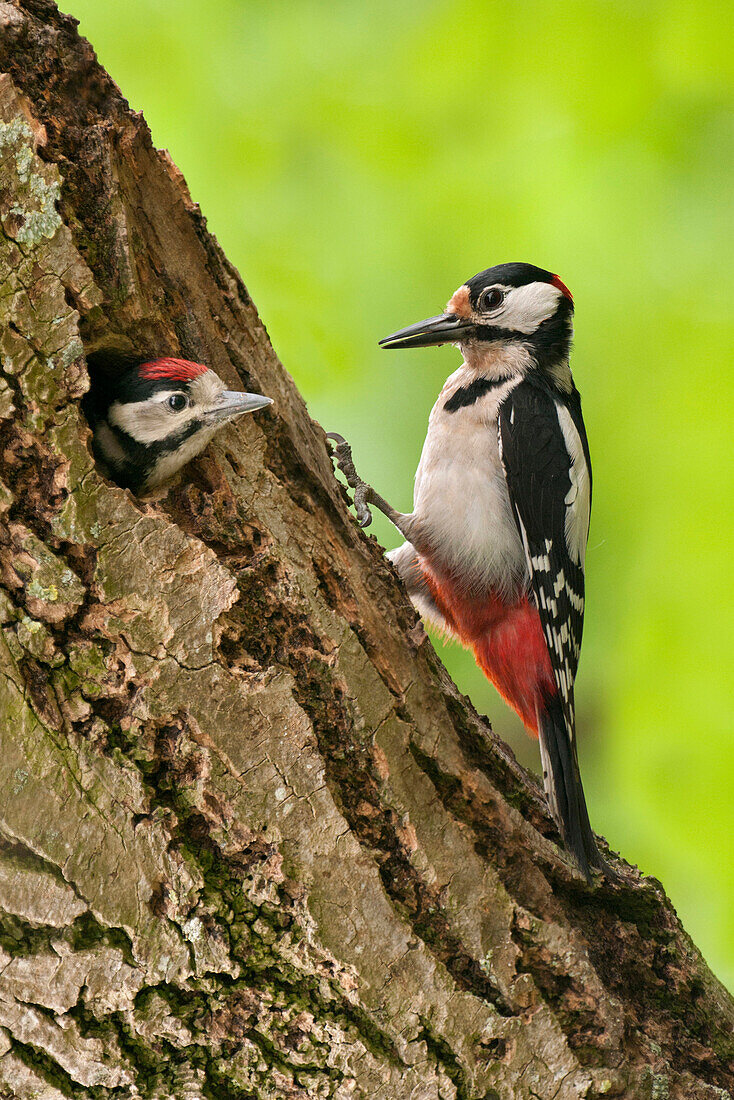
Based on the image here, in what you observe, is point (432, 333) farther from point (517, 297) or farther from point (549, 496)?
point (549, 496)

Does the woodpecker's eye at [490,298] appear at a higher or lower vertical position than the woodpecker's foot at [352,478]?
higher

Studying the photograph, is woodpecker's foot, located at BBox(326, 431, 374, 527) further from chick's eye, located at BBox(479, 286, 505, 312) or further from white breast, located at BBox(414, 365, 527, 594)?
chick's eye, located at BBox(479, 286, 505, 312)

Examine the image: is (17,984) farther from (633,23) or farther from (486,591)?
(633,23)

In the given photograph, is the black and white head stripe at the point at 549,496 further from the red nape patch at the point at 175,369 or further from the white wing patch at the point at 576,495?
the red nape patch at the point at 175,369

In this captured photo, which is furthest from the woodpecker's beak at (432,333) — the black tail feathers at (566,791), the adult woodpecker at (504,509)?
the black tail feathers at (566,791)

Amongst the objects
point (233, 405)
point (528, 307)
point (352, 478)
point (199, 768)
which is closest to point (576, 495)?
point (528, 307)

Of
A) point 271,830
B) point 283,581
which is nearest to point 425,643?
point 283,581

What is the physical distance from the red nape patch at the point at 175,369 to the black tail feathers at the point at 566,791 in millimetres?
1188

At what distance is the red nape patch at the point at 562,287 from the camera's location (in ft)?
9.91

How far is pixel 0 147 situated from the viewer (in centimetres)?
148

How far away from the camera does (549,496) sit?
9.70 ft

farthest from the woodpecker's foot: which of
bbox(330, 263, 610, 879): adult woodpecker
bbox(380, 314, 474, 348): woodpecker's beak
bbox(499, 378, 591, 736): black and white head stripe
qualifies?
bbox(499, 378, 591, 736): black and white head stripe

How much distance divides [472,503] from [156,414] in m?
1.29

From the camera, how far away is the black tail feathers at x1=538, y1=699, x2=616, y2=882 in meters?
2.08
